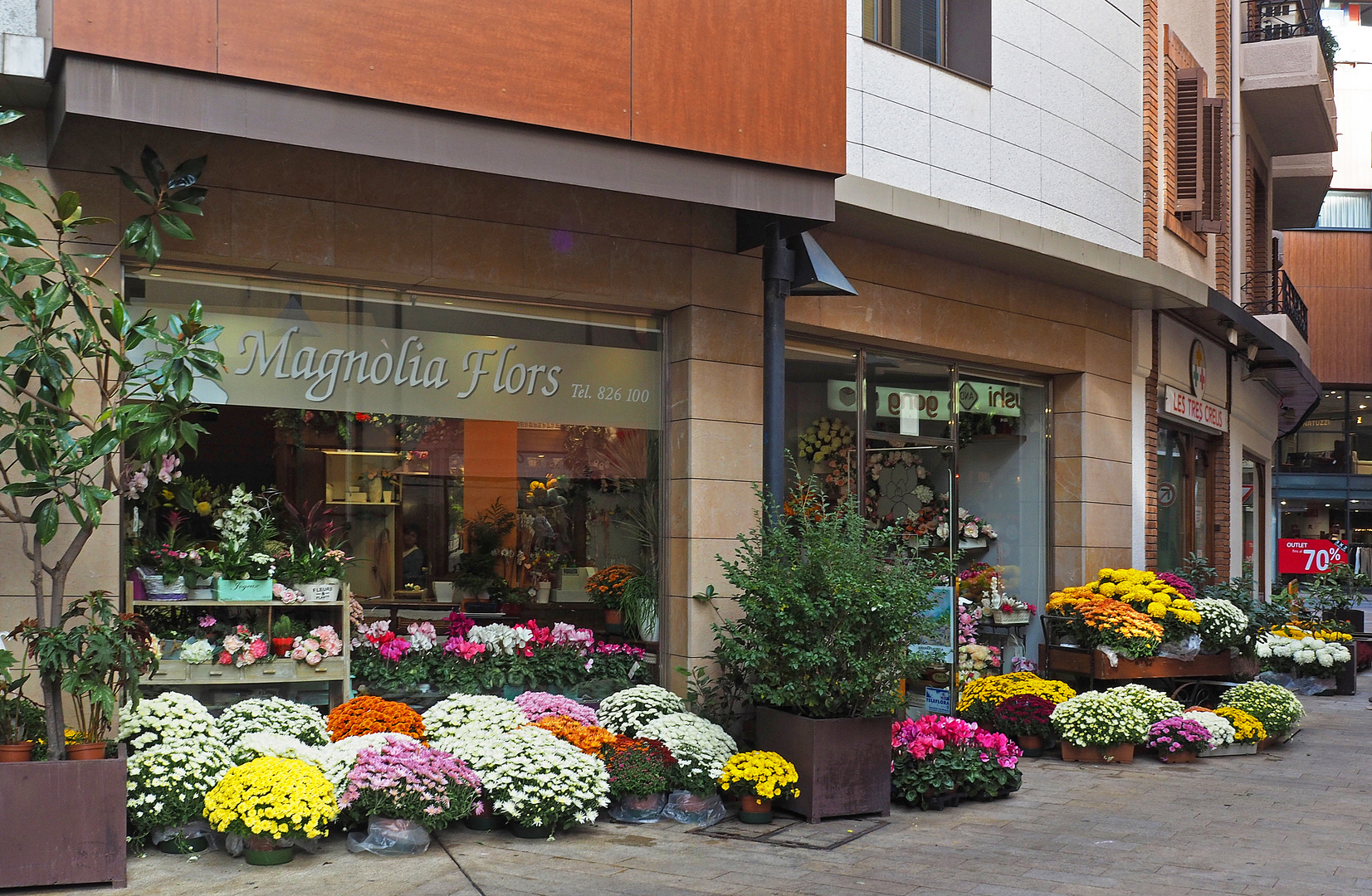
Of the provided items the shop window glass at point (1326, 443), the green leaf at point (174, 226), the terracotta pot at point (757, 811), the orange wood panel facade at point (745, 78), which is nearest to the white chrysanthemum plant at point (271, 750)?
the terracotta pot at point (757, 811)

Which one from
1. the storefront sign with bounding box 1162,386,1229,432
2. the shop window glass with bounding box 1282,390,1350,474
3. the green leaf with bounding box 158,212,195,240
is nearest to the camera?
the green leaf with bounding box 158,212,195,240

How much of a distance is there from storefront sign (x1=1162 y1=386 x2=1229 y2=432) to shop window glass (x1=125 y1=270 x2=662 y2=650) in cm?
826

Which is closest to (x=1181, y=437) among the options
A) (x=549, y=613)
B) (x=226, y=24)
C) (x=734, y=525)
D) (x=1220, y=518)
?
(x=1220, y=518)

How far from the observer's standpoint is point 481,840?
711 cm

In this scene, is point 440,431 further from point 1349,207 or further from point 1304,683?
point 1349,207

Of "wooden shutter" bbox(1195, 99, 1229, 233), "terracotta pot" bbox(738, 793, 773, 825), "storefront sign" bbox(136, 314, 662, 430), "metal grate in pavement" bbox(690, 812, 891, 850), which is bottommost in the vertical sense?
"metal grate in pavement" bbox(690, 812, 891, 850)

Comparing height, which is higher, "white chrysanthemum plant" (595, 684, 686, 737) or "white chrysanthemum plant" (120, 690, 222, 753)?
"white chrysanthemum plant" (120, 690, 222, 753)

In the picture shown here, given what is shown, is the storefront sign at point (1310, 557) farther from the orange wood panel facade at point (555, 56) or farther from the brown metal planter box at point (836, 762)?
the orange wood panel facade at point (555, 56)

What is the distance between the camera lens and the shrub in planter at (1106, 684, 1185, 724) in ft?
34.2

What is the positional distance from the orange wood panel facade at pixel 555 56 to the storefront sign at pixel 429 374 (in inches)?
75.7

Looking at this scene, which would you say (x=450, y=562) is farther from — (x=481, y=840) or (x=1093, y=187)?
(x=1093, y=187)

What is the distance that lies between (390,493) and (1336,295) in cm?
3282

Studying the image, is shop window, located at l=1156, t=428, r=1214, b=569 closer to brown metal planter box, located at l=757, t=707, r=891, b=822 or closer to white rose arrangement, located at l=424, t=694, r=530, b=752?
brown metal planter box, located at l=757, t=707, r=891, b=822

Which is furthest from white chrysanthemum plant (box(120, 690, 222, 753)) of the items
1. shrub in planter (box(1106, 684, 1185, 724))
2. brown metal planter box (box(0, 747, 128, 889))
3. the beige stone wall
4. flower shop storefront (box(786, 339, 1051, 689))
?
shrub in planter (box(1106, 684, 1185, 724))
